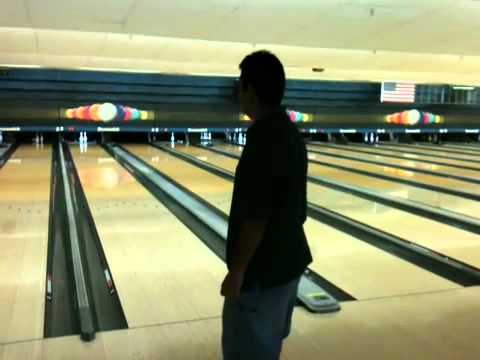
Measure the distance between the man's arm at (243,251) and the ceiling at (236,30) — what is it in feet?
10.5

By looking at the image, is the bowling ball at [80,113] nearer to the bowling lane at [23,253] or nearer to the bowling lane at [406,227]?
the bowling lane at [23,253]

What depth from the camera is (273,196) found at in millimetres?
1353

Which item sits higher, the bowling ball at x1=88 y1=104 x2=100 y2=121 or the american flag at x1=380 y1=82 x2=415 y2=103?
the american flag at x1=380 y1=82 x2=415 y2=103

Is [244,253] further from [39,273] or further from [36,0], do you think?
[36,0]

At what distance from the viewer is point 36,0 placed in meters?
3.97

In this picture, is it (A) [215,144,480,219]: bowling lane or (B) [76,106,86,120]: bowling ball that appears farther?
(B) [76,106,86,120]: bowling ball

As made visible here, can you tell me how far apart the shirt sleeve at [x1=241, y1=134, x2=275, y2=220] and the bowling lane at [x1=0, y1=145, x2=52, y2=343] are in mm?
1384

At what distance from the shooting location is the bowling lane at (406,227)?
369 cm

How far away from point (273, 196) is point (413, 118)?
1387 centimetres

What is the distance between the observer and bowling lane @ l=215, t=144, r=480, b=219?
5.09 metres

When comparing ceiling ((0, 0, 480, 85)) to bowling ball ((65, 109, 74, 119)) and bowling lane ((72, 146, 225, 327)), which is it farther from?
bowling ball ((65, 109, 74, 119))

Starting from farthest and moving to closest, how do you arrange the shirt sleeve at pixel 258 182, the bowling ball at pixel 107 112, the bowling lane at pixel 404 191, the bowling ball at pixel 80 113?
1. the bowling ball at pixel 107 112
2. the bowling ball at pixel 80 113
3. the bowling lane at pixel 404 191
4. the shirt sleeve at pixel 258 182

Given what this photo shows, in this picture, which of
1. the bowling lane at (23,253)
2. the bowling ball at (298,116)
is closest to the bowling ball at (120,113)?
the bowling ball at (298,116)

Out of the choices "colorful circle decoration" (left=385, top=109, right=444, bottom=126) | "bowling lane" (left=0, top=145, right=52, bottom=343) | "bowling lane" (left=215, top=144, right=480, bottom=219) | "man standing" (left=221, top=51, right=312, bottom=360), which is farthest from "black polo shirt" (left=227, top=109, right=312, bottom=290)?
"colorful circle decoration" (left=385, top=109, right=444, bottom=126)
